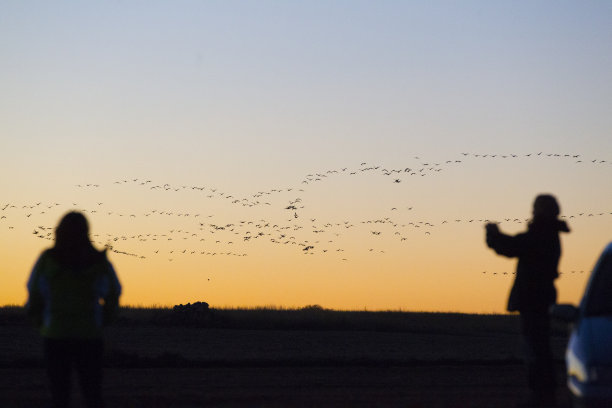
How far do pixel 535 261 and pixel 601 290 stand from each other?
82.1 inches

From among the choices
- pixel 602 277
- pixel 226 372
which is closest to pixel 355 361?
pixel 226 372

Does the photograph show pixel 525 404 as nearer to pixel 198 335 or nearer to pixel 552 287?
pixel 552 287

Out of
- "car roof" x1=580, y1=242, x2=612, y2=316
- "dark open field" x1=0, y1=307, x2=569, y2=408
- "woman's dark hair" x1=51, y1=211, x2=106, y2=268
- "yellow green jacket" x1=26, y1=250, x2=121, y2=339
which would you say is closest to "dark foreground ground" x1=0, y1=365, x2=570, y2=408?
"dark open field" x1=0, y1=307, x2=569, y2=408

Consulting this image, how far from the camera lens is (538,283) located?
41.5 ft

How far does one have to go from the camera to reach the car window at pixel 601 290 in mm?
10367

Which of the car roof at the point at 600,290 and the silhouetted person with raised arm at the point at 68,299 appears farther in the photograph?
the car roof at the point at 600,290

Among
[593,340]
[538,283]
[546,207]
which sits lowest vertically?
[593,340]

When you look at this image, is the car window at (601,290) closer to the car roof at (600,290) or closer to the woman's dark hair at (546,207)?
the car roof at (600,290)

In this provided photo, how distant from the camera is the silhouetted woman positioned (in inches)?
493

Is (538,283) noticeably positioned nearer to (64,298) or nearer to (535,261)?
(535,261)

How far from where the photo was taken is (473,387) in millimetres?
16500

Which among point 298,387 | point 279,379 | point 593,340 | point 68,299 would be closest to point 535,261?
point 593,340

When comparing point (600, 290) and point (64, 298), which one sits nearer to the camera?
point (64, 298)

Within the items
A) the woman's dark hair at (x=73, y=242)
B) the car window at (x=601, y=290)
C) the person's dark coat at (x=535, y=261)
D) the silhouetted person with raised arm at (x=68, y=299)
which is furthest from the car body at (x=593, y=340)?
the woman's dark hair at (x=73, y=242)
